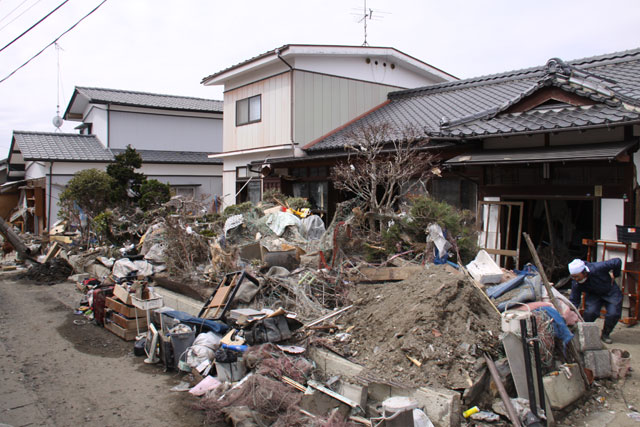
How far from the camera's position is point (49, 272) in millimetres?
13719

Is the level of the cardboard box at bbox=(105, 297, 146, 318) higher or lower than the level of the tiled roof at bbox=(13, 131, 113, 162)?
lower

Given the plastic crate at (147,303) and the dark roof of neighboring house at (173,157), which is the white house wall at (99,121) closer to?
the dark roof of neighboring house at (173,157)

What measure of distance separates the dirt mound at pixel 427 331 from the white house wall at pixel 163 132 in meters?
19.9

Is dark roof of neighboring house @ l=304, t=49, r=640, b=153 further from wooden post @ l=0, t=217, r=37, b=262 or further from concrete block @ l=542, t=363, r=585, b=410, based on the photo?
wooden post @ l=0, t=217, r=37, b=262

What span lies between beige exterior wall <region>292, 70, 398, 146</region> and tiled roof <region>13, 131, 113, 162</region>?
1098cm

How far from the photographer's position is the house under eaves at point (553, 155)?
7562 mm

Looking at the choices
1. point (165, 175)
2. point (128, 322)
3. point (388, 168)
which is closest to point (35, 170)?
point (165, 175)

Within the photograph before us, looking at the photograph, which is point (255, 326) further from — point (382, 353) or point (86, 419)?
point (86, 419)

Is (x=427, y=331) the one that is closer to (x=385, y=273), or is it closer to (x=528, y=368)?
(x=528, y=368)

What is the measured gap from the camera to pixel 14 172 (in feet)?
81.1

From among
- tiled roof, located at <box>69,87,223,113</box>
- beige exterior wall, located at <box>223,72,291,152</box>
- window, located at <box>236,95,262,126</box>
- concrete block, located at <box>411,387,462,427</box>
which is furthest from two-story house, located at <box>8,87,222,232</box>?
concrete block, located at <box>411,387,462,427</box>

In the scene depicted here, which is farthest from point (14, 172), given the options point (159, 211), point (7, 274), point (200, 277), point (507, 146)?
point (507, 146)

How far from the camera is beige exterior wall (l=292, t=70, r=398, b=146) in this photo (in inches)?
583

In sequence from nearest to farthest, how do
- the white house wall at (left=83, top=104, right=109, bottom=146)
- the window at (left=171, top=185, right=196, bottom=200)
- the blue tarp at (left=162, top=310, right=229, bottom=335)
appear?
the blue tarp at (left=162, top=310, right=229, bottom=335)
the white house wall at (left=83, top=104, right=109, bottom=146)
the window at (left=171, top=185, right=196, bottom=200)
